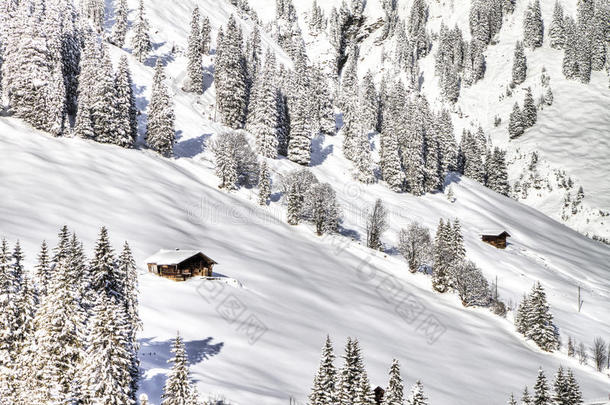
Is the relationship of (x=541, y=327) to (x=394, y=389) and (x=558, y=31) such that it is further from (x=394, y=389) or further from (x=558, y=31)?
(x=558, y=31)

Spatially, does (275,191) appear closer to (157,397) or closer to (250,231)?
(250,231)

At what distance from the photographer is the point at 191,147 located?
Result: 289ft

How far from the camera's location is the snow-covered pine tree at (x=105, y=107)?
70.9 metres

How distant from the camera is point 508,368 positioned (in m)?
49.1

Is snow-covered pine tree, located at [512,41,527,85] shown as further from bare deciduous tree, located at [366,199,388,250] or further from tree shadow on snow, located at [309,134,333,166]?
bare deciduous tree, located at [366,199,388,250]

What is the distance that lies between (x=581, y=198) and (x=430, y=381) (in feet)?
394

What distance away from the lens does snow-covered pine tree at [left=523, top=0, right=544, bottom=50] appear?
632 feet

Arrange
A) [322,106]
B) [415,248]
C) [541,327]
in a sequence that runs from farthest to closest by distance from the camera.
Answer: [322,106]
[415,248]
[541,327]

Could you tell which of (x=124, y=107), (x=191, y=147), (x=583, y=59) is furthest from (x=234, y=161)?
(x=583, y=59)

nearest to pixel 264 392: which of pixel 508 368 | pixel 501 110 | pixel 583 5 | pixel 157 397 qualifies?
pixel 157 397

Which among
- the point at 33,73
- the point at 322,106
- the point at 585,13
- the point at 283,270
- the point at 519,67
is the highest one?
the point at 33,73

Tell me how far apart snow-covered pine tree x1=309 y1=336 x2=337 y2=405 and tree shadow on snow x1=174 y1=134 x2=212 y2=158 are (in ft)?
204

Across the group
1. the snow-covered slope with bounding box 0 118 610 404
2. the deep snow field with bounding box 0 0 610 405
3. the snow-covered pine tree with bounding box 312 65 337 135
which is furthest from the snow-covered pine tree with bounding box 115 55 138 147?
the snow-covered pine tree with bounding box 312 65 337 135

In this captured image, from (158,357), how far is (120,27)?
352 feet
